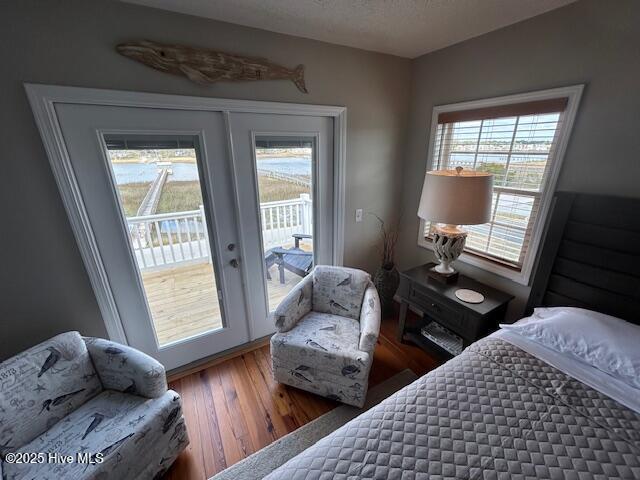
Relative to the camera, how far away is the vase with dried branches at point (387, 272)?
2.48 meters

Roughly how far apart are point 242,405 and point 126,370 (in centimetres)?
77

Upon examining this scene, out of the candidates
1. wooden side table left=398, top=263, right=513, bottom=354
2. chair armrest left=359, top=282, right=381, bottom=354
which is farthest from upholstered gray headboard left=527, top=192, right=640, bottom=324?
chair armrest left=359, top=282, right=381, bottom=354

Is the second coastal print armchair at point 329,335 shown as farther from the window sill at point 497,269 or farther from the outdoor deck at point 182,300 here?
the window sill at point 497,269

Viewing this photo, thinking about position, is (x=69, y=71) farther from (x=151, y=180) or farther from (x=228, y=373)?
(x=228, y=373)

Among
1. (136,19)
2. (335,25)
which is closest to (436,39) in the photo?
(335,25)

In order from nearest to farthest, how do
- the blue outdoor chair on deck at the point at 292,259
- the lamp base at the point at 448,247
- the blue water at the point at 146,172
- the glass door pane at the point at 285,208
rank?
the blue water at the point at 146,172 < the lamp base at the point at 448,247 < the glass door pane at the point at 285,208 < the blue outdoor chair on deck at the point at 292,259

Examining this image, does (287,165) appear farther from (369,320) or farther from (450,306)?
(450,306)

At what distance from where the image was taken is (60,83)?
129cm

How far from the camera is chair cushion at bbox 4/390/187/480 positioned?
3.47 ft

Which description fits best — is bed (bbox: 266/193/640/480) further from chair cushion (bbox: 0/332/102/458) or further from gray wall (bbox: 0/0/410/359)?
gray wall (bbox: 0/0/410/359)

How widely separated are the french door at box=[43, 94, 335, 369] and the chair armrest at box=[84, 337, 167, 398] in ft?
1.10

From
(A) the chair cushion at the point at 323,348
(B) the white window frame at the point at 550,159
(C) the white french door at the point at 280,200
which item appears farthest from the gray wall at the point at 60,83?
(A) the chair cushion at the point at 323,348

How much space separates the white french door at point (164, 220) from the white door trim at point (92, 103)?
0.04 metres

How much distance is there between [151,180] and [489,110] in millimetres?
2314
